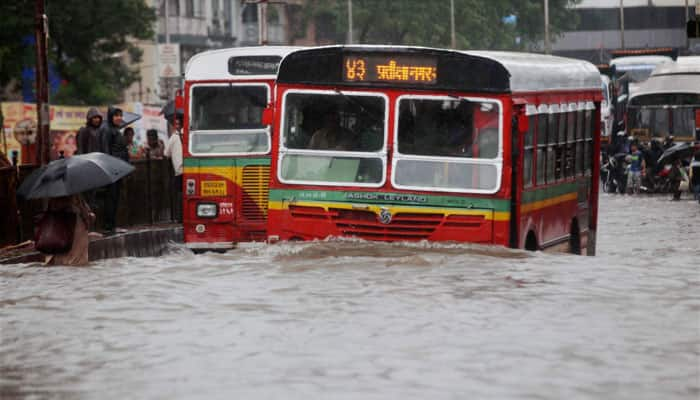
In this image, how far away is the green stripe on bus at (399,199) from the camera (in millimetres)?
15352

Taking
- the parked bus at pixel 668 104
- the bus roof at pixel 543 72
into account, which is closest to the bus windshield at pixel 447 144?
the bus roof at pixel 543 72

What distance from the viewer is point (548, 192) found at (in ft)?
55.9

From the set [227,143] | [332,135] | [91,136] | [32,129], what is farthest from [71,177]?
[32,129]

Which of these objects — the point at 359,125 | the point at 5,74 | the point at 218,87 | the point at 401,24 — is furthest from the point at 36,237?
the point at 401,24

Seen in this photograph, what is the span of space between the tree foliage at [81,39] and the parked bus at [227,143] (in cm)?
2182

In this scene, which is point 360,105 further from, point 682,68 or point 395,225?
point 682,68

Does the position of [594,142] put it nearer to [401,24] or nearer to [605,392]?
[605,392]

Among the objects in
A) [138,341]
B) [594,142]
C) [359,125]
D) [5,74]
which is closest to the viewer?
[138,341]

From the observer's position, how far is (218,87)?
66.2 ft

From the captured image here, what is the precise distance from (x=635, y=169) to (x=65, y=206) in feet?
98.1

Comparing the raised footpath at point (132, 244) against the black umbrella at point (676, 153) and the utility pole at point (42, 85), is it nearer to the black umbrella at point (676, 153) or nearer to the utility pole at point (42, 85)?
the utility pole at point (42, 85)

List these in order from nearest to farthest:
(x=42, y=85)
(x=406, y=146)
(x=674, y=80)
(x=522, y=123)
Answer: (x=522, y=123), (x=406, y=146), (x=42, y=85), (x=674, y=80)

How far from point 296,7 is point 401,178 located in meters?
77.3

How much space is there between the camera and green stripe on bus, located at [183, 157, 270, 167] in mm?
20156
